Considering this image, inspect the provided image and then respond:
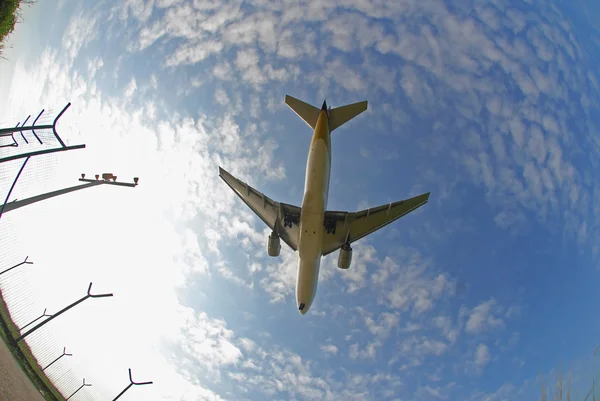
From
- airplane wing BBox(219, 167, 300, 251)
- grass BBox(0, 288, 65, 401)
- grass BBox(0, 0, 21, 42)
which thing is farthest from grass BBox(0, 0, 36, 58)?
airplane wing BBox(219, 167, 300, 251)

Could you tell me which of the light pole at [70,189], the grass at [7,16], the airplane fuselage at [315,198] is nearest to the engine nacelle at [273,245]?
the airplane fuselage at [315,198]

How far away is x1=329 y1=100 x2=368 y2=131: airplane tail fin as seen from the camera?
28266 millimetres

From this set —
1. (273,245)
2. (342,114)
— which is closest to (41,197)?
(273,245)

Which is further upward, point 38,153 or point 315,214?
point 315,214

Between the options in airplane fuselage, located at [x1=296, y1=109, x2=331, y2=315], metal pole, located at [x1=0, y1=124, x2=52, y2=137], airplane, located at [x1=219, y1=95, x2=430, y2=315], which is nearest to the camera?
metal pole, located at [x1=0, y1=124, x2=52, y2=137]

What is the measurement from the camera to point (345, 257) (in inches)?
1146

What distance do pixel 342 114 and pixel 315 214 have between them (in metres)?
9.32

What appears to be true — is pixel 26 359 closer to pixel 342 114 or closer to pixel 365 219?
pixel 365 219

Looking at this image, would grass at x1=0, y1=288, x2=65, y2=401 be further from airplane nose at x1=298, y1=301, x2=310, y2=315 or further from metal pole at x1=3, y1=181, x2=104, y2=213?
airplane nose at x1=298, y1=301, x2=310, y2=315

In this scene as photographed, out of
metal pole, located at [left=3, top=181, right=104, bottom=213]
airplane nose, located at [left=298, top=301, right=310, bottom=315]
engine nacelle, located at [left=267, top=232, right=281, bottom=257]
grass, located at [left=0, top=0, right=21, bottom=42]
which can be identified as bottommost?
Answer: metal pole, located at [left=3, top=181, right=104, bottom=213]

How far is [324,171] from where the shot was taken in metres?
25.3

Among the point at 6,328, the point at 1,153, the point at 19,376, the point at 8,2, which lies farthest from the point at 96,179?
the point at 19,376

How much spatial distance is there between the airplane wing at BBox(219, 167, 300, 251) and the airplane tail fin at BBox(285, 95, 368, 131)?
337 inches

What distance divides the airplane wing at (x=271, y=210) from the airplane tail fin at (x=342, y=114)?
8.95 metres
